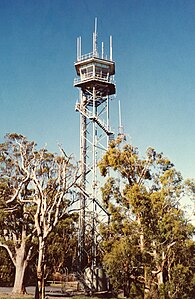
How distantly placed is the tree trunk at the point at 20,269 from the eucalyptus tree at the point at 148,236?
6.35 metres

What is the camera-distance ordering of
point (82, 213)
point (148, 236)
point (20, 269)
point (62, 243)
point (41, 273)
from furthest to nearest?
point (62, 243), point (82, 213), point (20, 269), point (148, 236), point (41, 273)

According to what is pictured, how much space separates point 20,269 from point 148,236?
9.08 metres

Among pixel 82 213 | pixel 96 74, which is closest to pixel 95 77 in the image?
pixel 96 74

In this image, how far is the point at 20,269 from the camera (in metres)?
21.4

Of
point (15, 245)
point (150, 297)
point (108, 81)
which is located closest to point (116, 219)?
point (150, 297)

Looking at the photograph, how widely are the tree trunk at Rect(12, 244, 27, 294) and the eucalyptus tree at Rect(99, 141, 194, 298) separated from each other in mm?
6348

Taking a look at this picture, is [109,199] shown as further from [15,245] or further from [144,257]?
[15,245]

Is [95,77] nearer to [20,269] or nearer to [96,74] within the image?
[96,74]

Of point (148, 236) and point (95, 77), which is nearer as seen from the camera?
point (148, 236)

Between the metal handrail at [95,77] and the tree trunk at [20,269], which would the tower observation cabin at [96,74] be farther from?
the tree trunk at [20,269]

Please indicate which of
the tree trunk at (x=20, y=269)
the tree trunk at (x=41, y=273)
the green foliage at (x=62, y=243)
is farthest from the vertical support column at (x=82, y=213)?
the tree trunk at (x=41, y=273)

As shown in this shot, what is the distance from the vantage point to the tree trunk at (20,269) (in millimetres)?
20797

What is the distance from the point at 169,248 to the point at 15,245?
10.1m

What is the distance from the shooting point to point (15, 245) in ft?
72.0
